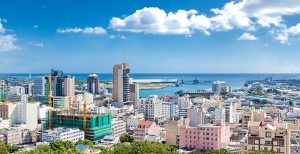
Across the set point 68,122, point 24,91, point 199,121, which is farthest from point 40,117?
point 24,91

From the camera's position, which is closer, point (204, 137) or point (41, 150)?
point (41, 150)

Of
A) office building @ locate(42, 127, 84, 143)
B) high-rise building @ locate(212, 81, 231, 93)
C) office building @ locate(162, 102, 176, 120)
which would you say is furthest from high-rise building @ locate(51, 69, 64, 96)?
high-rise building @ locate(212, 81, 231, 93)

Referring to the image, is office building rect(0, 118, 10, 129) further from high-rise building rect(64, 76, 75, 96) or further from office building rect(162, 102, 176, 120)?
high-rise building rect(64, 76, 75, 96)

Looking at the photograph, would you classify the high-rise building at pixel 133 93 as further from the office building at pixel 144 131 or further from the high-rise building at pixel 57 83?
the office building at pixel 144 131

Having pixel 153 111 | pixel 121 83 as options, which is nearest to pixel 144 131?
pixel 153 111

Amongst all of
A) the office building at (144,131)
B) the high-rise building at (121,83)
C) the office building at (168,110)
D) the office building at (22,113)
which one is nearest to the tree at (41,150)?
the office building at (144,131)

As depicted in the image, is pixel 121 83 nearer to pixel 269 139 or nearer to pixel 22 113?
pixel 22 113

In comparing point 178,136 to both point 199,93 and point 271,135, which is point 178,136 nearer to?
point 271,135
